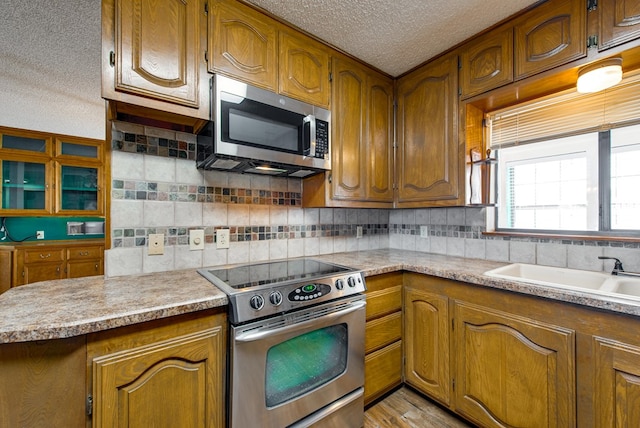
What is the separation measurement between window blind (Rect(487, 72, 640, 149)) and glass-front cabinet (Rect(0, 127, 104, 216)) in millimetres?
4765

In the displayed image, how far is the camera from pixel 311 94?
66.3 inches

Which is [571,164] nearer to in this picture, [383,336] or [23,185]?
[383,336]

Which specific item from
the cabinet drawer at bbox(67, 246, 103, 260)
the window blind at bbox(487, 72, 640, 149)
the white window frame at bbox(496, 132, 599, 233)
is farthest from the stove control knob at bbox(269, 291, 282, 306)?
the cabinet drawer at bbox(67, 246, 103, 260)

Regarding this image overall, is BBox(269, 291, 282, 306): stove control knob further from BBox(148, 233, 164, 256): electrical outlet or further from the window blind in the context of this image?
the window blind

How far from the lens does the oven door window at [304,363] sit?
3.86 feet

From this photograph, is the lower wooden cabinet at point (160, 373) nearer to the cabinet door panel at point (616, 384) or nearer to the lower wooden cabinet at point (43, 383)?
the lower wooden cabinet at point (43, 383)

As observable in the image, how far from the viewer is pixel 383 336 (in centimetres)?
167

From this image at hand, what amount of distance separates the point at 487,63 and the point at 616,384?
5.55 feet

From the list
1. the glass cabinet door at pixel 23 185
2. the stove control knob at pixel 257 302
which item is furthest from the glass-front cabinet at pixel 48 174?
the stove control knob at pixel 257 302

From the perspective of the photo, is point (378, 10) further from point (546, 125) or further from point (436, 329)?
point (436, 329)

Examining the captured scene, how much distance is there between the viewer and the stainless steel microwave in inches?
51.1

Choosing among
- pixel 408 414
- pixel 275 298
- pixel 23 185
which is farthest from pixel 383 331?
pixel 23 185

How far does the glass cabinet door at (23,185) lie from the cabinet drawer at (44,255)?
56cm

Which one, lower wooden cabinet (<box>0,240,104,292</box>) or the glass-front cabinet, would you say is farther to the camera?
the glass-front cabinet
